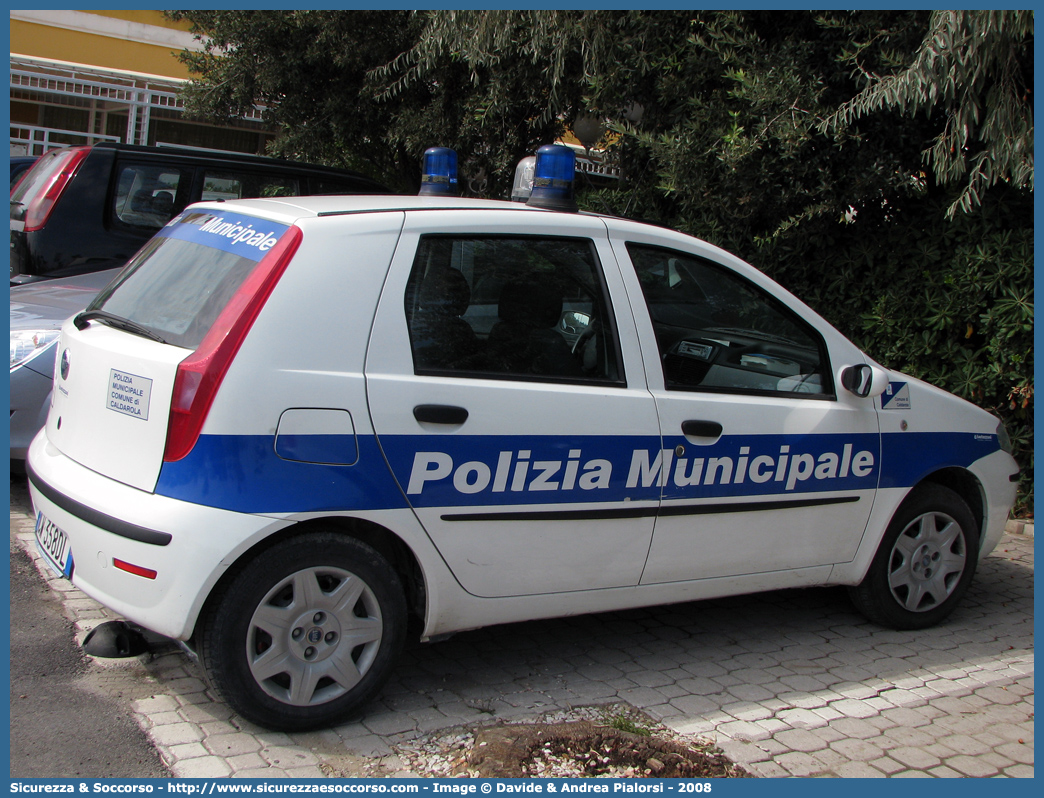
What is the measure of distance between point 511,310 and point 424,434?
600mm

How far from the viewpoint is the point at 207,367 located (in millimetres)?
2812

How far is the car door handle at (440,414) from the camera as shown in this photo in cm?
307

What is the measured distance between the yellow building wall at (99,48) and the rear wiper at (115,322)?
14137 millimetres

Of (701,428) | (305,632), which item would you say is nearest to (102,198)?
(305,632)

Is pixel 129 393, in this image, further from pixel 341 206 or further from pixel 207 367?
pixel 341 206

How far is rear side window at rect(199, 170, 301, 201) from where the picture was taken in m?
7.07

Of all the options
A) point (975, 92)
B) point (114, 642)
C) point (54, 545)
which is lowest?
point (114, 642)

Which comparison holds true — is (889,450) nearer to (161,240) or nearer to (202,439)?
(202,439)

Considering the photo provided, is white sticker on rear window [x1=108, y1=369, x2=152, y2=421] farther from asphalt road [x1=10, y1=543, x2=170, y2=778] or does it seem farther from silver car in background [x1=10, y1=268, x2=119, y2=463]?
silver car in background [x1=10, y1=268, x2=119, y2=463]

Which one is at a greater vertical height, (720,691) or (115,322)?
(115,322)

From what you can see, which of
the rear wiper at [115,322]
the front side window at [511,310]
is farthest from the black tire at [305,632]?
the rear wiper at [115,322]

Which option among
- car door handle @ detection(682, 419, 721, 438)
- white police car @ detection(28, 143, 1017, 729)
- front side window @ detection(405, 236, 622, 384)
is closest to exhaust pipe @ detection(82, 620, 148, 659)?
white police car @ detection(28, 143, 1017, 729)

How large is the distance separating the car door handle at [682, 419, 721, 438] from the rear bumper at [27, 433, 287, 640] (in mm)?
1516

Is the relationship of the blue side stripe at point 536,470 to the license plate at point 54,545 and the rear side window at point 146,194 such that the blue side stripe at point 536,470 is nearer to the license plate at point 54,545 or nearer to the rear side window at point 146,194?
the license plate at point 54,545
